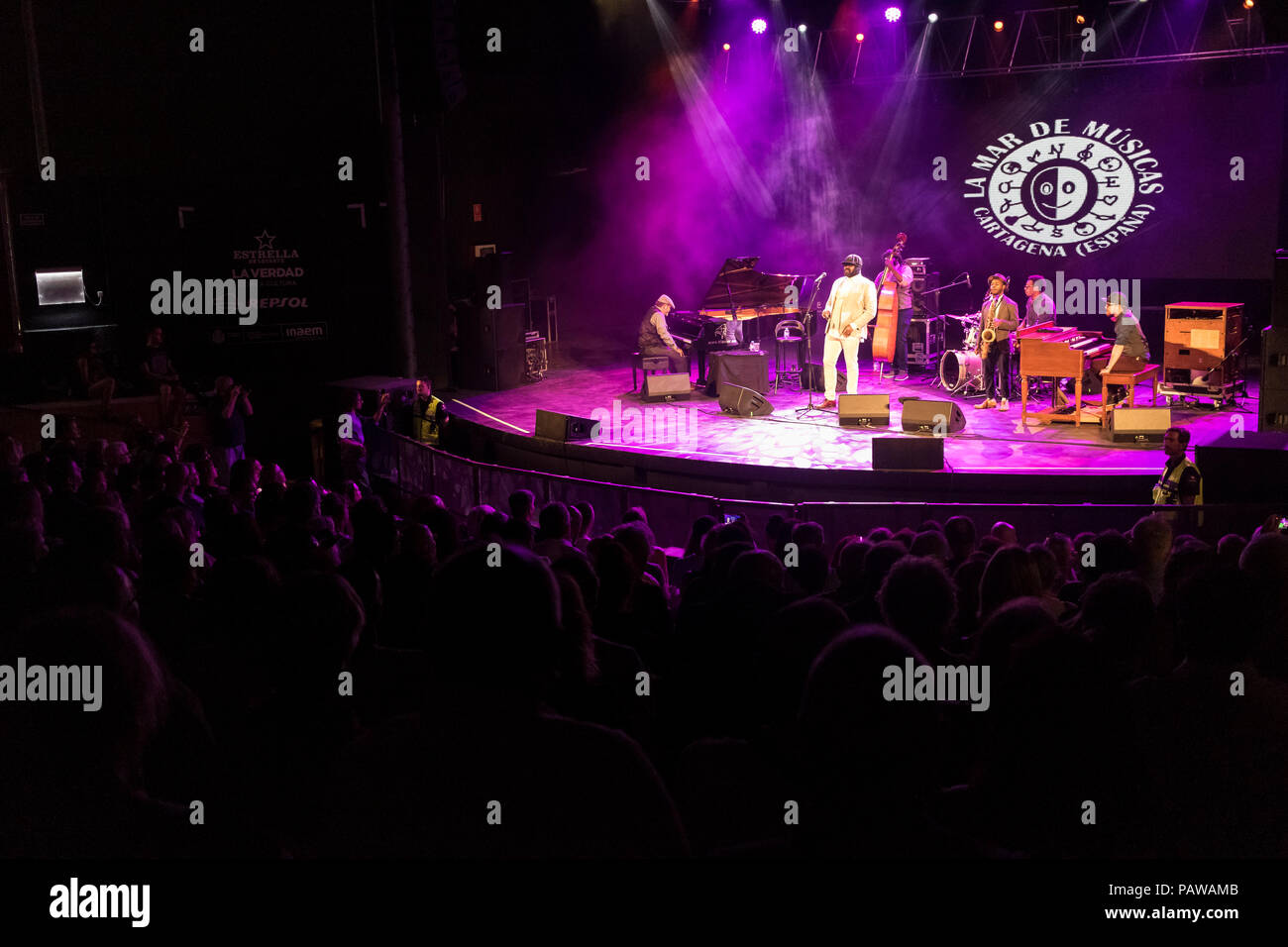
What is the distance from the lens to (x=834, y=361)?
13742 mm

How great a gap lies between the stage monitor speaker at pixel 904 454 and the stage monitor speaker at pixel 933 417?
1727 mm

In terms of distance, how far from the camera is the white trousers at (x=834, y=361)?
13422 mm

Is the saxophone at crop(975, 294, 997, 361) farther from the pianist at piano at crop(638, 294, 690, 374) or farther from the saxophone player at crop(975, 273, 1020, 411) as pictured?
the pianist at piano at crop(638, 294, 690, 374)

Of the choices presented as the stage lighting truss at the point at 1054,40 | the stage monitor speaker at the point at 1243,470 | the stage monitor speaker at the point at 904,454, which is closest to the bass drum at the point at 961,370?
the stage monitor speaker at the point at 904,454

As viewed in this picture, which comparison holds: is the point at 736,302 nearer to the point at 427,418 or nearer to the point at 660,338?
the point at 660,338

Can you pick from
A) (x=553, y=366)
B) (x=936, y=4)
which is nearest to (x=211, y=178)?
(x=553, y=366)

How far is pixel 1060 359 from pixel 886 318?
396 centimetres

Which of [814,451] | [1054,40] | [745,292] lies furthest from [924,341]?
[814,451]

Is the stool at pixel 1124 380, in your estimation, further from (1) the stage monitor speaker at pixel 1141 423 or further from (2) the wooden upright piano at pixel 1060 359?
(1) the stage monitor speaker at pixel 1141 423

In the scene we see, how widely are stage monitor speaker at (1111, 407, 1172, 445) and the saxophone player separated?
6.83 ft

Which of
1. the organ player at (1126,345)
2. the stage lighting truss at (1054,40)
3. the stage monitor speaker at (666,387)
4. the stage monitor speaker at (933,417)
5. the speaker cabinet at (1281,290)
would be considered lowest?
the stage monitor speaker at (933,417)

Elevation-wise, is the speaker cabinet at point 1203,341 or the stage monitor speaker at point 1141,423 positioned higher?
the speaker cabinet at point 1203,341

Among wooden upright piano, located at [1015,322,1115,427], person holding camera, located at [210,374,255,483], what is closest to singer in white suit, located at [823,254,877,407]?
wooden upright piano, located at [1015,322,1115,427]
